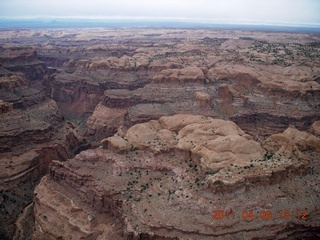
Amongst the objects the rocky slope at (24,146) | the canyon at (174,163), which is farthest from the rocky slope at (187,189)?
the rocky slope at (24,146)

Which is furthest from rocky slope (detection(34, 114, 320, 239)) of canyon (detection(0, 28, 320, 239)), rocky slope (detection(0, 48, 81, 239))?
rocky slope (detection(0, 48, 81, 239))

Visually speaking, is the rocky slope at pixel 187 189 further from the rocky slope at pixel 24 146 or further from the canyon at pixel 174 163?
the rocky slope at pixel 24 146

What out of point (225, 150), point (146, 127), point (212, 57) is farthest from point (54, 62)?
point (225, 150)

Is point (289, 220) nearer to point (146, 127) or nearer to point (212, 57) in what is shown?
point (146, 127)

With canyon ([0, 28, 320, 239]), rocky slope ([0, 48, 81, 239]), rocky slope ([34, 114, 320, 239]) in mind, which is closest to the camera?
rocky slope ([34, 114, 320, 239])

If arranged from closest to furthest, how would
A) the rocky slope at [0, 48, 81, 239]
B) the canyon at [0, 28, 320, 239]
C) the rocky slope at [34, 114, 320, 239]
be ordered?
the rocky slope at [34, 114, 320, 239]
the canyon at [0, 28, 320, 239]
the rocky slope at [0, 48, 81, 239]

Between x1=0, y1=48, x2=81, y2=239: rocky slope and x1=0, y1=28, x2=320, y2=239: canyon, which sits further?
x1=0, y1=48, x2=81, y2=239: rocky slope

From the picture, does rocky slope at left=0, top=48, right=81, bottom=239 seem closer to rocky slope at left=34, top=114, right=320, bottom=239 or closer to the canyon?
the canyon
